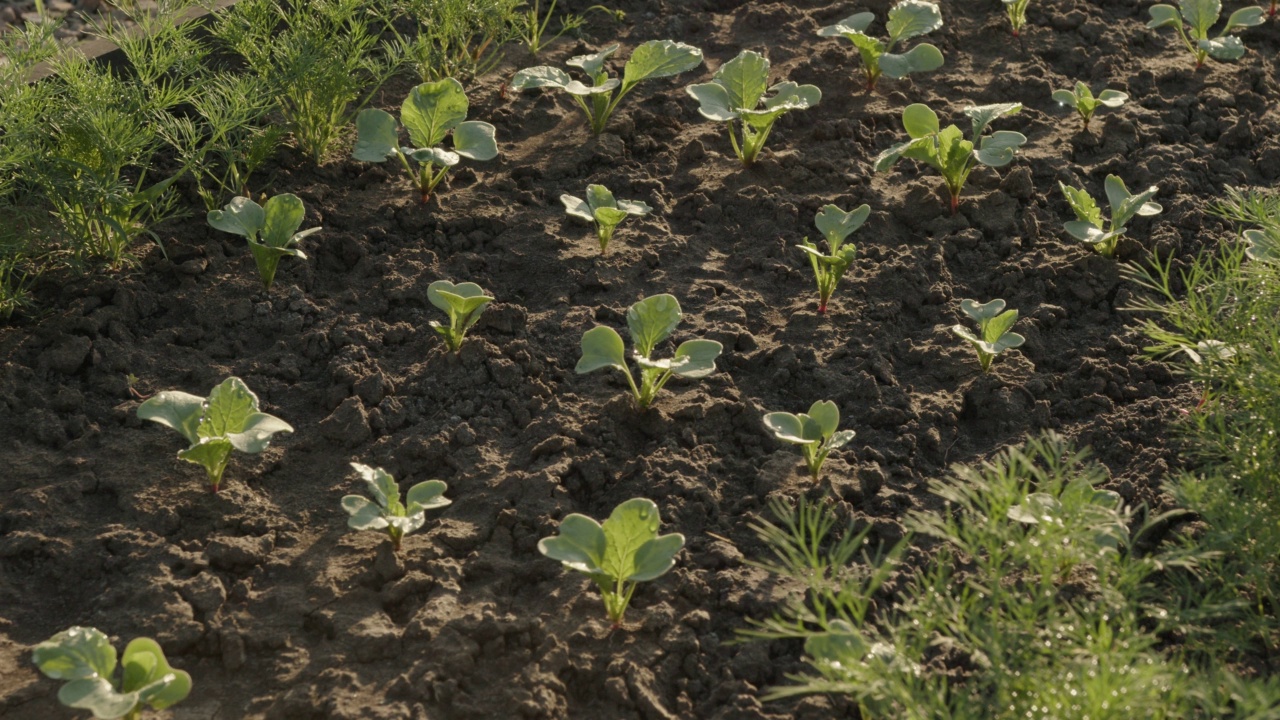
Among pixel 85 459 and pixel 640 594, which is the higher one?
pixel 85 459

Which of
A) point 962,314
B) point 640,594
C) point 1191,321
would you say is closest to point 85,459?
point 640,594

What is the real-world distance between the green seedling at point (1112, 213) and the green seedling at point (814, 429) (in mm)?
1076

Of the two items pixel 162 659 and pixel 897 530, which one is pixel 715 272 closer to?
pixel 897 530

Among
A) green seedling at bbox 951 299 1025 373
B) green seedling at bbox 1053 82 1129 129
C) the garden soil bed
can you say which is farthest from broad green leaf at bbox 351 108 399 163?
green seedling at bbox 1053 82 1129 129

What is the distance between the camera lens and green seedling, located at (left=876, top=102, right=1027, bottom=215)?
3.52 metres

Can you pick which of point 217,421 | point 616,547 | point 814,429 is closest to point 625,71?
point 814,429

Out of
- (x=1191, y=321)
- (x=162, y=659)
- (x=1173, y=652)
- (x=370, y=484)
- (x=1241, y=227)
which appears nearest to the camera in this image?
(x=162, y=659)

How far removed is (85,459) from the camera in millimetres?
2789

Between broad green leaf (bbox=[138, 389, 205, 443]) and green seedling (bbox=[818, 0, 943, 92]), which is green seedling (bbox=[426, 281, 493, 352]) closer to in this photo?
broad green leaf (bbox=[138, 389, 205, 443])

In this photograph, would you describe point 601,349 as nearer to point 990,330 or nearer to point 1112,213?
point 990,330

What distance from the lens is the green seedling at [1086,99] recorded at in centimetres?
385

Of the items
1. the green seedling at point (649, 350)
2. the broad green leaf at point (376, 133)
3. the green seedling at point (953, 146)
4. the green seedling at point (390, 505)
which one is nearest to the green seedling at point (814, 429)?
the green seedling at point (649, 350)

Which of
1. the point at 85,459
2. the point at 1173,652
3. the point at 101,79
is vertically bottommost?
the point at 1173,652

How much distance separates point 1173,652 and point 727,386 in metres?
1.16
